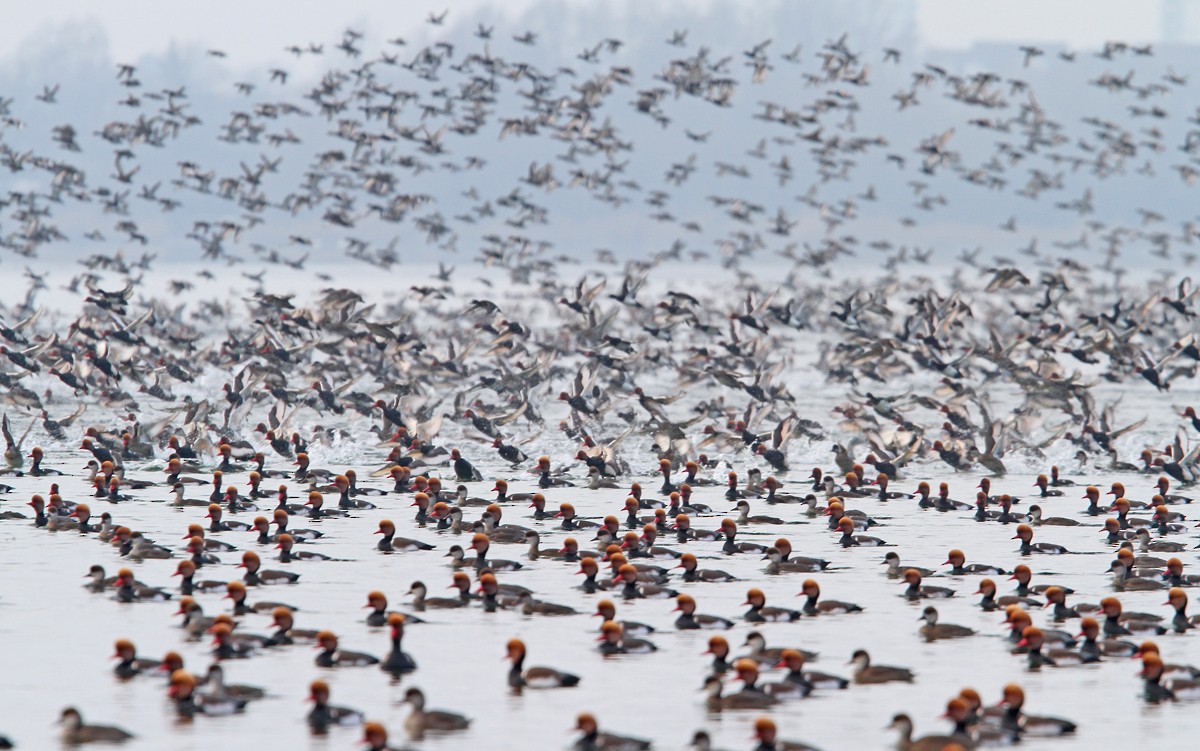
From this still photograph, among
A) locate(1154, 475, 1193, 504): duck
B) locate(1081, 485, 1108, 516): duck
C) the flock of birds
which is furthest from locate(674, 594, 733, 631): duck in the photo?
locate(1154, 475, 1193, 504): duck

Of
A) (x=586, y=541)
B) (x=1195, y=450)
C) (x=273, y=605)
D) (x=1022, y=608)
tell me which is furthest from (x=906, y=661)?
(x=1195, y=450)

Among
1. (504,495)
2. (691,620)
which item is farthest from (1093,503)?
(691,620)

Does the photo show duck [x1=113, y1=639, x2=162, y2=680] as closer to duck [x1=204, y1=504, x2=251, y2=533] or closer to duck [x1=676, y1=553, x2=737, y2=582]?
duck [x1=676, y1=553, x2=737, y2=582]

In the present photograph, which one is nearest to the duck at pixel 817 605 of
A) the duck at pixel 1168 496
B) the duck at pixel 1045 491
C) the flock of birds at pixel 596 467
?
the flock of birds at pixel 596 467

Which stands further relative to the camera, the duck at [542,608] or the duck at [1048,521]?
the duck at [1048,521]

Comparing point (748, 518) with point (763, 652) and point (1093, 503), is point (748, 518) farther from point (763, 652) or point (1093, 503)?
point (763, 652)

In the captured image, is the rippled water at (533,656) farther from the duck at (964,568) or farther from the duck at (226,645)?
the duck at (964,568)

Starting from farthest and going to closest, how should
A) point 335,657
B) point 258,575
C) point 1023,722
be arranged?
point 258,575, point 335,657, point 1023,722
